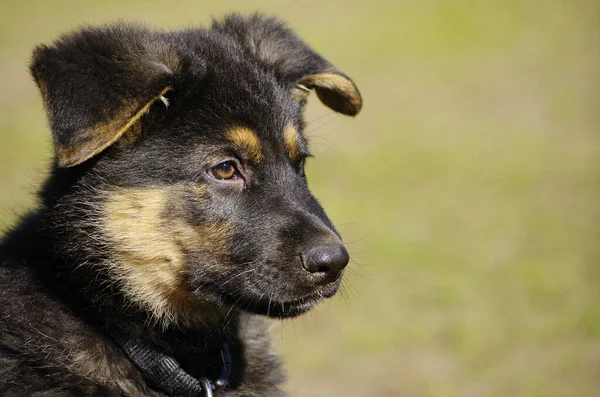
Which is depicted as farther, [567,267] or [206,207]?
[567,267]

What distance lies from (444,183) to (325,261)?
11359 mm

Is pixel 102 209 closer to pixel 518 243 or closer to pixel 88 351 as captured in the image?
pixel 88 351

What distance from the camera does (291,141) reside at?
5336mm

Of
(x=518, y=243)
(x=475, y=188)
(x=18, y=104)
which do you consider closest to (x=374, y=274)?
(x=518, y=243)

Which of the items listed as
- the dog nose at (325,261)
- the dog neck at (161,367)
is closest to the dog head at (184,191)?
the dog nose at (325,261)

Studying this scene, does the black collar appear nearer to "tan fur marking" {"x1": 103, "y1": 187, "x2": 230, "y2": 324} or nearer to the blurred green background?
"tan fur marking" {"x1": 103, "y1": 187, "x2": 230, "y2": 324}

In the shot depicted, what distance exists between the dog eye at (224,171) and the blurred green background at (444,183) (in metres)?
1.26

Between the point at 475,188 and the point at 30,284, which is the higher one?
the point at 475,188

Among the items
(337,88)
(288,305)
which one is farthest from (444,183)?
(288,305)

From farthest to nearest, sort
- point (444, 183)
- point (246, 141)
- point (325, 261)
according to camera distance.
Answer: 1. point (444, 183)
2. point (246, 141)
3. point (325, 261)

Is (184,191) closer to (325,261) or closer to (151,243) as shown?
(151,243)

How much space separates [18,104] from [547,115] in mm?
13175

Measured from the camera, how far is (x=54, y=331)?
15.9 feet

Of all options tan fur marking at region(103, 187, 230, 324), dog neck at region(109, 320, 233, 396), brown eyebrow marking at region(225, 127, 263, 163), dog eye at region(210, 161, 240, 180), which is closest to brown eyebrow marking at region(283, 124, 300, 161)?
brown eyebrow marking at region(225, 127, 263, 163)
